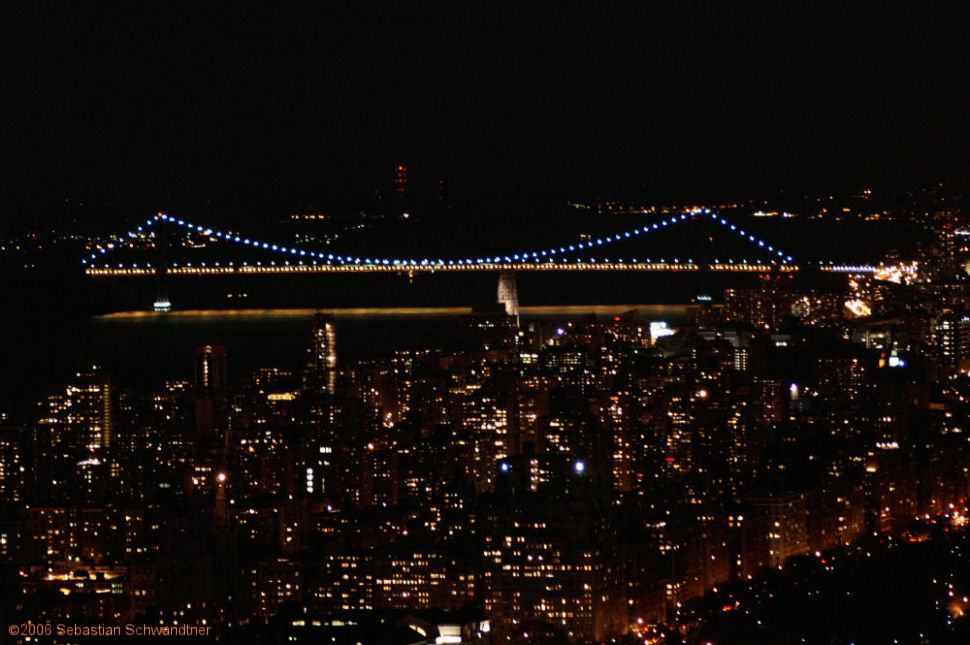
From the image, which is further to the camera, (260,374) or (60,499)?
(260,374)

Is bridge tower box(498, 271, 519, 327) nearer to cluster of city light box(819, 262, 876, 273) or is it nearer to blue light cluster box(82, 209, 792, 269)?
blue light cluster box(82, 209, 792, 269)

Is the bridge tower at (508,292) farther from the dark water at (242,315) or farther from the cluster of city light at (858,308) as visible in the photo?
the cluster of city light at (858,308)

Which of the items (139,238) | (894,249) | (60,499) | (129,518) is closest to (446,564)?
(129,518)

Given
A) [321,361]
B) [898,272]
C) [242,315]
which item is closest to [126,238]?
[242,315]

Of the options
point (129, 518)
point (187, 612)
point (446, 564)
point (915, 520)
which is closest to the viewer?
point (187, 612)

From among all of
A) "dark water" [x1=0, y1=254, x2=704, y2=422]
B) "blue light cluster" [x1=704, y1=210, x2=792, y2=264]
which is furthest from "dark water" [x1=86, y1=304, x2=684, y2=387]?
"blue light cluster" [x1=704, y1=210, x2=792, y2=264]

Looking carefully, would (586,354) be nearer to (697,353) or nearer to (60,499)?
(697,353)

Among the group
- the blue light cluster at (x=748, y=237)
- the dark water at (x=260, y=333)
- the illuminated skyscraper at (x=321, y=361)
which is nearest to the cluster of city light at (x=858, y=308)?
the dark water at (x=260, y=333)

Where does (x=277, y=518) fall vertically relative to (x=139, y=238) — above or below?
below

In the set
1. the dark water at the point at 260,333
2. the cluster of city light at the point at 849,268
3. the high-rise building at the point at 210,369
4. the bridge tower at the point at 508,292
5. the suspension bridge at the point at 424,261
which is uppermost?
the suspension bridge at the point at 424,261
